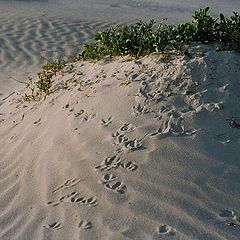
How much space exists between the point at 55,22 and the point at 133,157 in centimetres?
894

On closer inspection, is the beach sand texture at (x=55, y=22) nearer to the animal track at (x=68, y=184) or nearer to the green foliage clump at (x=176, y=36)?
the green foliage clump at (x=176, y=36)

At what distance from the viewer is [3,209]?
420 cm

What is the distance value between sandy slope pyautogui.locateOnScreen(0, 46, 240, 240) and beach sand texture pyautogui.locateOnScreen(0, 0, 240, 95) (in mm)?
2561

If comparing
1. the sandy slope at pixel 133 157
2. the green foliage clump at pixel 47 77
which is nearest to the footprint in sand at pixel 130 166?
the sandy slope at pixel 133 157

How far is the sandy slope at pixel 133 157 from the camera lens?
380 centimetres

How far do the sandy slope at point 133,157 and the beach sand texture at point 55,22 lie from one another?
2.56 m

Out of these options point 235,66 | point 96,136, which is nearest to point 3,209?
point 96,136

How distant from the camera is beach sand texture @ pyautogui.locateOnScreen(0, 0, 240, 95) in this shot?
933 centimetres

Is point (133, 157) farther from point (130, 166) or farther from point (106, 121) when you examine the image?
point (106, 121)

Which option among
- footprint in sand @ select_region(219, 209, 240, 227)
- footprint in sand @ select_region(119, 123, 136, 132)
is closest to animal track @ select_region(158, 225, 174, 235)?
footprint in sand @ select_region(219, 209, 240, 227)

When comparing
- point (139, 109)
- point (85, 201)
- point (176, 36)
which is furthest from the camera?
point (176, 36)

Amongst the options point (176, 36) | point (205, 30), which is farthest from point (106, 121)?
point (205, 30)

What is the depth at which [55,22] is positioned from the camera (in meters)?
12.6

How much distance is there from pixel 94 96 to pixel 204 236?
2.18m
